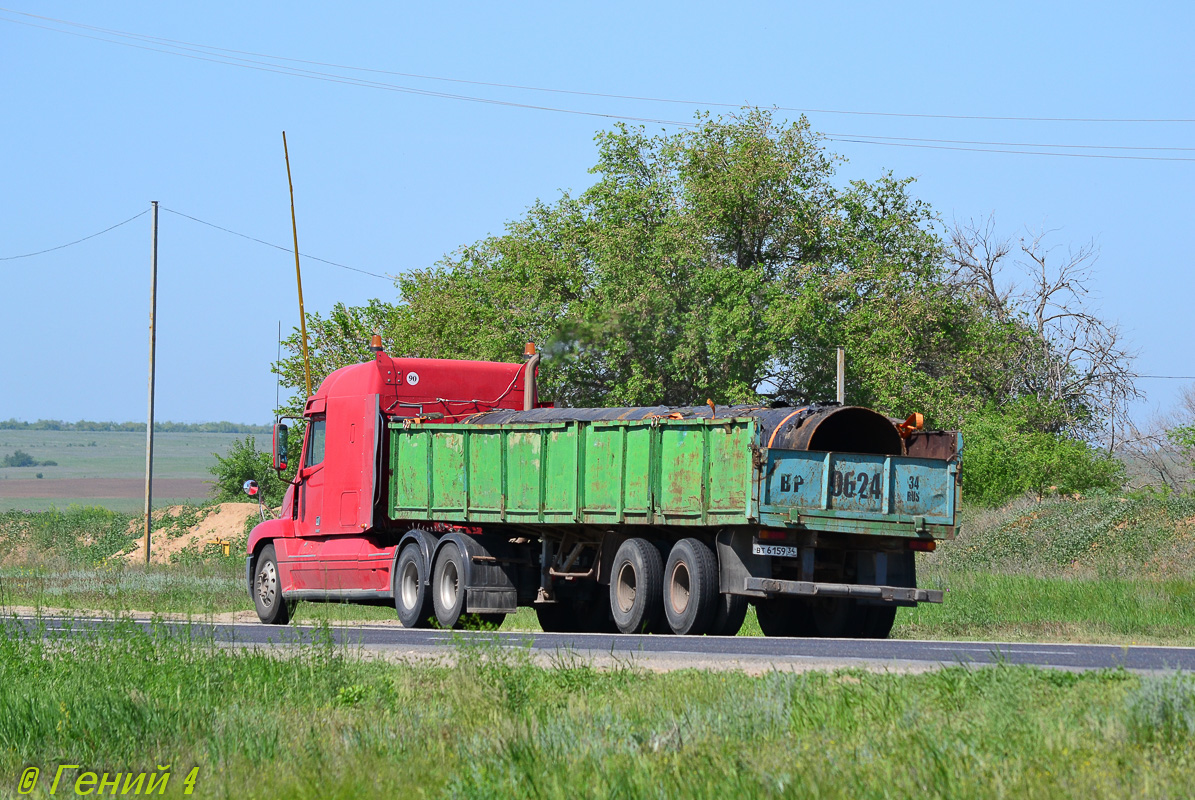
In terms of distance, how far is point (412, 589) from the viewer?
716 inches

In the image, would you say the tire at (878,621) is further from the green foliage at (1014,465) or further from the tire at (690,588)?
the green foliage at (1014,465)

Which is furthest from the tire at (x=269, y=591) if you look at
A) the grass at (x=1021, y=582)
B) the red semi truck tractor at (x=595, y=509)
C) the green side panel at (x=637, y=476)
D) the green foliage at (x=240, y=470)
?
the green foliage at (x=240, y=470)

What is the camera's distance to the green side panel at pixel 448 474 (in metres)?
17.9

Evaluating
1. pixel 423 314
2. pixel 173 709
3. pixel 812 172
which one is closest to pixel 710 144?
pixel 812 172

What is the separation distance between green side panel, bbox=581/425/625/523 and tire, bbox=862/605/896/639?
3.10m

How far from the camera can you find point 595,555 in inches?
682

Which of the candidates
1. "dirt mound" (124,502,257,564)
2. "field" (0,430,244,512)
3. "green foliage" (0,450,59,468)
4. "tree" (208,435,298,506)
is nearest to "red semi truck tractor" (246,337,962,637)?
"dirt mound" (124,502,257,564)

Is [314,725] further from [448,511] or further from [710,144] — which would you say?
[710,144]

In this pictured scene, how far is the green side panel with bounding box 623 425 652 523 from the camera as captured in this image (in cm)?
1566

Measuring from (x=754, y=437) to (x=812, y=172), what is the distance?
25.3 metres

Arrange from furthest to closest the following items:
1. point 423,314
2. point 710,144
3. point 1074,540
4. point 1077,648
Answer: point 423,314 → point 710,144 → point 1074,540 → point 1077,648

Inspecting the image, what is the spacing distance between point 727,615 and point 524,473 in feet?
10.7

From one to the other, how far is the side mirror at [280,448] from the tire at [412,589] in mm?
3218

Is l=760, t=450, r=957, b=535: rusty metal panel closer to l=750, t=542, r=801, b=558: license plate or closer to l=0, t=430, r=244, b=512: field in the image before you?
l=750, t=542, r=801, b=558: license plate
